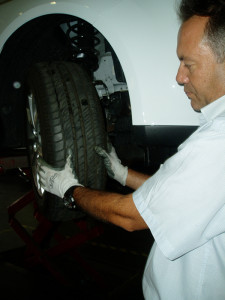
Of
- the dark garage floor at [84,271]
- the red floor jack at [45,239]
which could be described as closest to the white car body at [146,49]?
the red floor jack at [45,239]

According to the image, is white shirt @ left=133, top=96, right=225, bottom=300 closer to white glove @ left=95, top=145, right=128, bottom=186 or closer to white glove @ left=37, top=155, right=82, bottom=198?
white glove @ left=37, top=155, right=82, bottom=198

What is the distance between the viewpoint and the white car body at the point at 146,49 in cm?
109

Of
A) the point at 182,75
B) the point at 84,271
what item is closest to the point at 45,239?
the point at 84,271

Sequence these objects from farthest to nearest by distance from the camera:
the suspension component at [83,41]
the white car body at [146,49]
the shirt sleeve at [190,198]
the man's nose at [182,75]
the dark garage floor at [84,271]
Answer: the dark garage floor at [84,271] < the suspension component at [83,41] < the white car body at [146,49] < the man's nose at [182,75] < the shirt sleeve at [190,198]

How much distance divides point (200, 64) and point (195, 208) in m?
0.45

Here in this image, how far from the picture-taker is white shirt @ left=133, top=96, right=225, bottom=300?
668 millimetres

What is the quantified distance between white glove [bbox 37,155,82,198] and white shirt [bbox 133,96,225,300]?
17.7 inches

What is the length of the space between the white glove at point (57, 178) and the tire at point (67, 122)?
3 centimetres

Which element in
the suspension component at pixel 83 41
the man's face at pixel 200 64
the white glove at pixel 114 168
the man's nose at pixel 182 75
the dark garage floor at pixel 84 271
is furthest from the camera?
the dark garage floor at pixel 84 271

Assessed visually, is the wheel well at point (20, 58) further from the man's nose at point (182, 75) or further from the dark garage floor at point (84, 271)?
the dark garage floor at point (84, 271)

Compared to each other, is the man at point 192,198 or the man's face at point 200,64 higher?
the man's face at point 200,64

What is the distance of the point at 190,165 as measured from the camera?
2.22ft

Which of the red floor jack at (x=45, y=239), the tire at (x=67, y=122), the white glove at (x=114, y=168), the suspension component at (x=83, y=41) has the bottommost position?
the red floor jack at (x=45, y=239)

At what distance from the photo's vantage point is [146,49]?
3.64 feet
